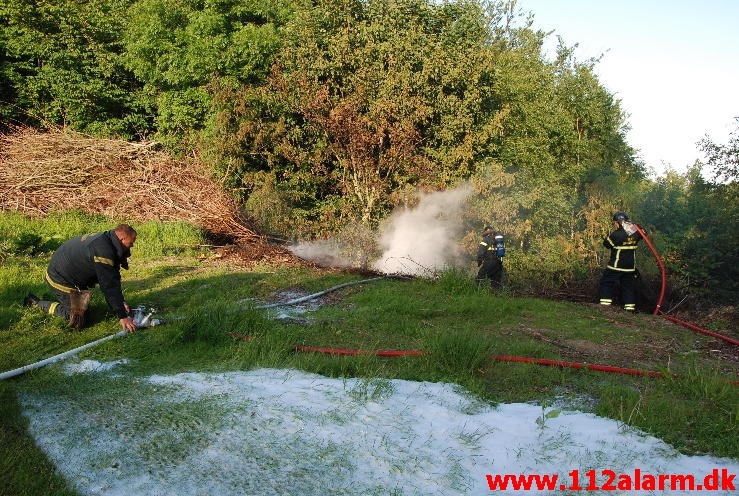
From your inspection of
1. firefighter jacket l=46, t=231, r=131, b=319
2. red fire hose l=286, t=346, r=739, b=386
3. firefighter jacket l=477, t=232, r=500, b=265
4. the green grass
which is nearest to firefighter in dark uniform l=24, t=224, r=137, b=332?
firefighter jacket l=46, t=231, r=131, b=319

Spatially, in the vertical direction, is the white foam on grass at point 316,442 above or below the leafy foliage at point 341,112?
below

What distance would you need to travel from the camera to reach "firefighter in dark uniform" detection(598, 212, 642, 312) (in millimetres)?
9289

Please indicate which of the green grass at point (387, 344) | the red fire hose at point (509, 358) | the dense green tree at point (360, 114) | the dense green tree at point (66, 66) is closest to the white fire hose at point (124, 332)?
the green grass at point (387, 344)

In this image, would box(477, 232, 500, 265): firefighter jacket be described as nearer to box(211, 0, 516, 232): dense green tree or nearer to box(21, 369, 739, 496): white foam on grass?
box(211, 0, 516, 232): dense green tree

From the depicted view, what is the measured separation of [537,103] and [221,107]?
10763 mm

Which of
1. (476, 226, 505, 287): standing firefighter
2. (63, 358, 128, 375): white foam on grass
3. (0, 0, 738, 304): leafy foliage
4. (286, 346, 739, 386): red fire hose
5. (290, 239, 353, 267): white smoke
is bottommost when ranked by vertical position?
(63, 358, 128, 375): white foam on grass

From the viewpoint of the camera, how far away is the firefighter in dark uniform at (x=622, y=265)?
9289 mm

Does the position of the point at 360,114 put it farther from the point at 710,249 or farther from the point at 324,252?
the point at 710,249

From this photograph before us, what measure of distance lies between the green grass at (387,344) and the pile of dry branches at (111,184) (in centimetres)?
344

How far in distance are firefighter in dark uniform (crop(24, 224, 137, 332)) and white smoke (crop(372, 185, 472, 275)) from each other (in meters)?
7.32

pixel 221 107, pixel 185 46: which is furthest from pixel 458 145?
pixel 185 46

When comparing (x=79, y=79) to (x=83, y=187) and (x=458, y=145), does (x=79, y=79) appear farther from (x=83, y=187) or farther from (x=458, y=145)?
(x=458, y=145)

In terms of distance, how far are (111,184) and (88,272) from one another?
9117mm

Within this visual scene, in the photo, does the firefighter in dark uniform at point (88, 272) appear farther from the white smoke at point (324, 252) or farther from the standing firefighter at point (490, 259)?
the standing firefighter at point (490, 259)
